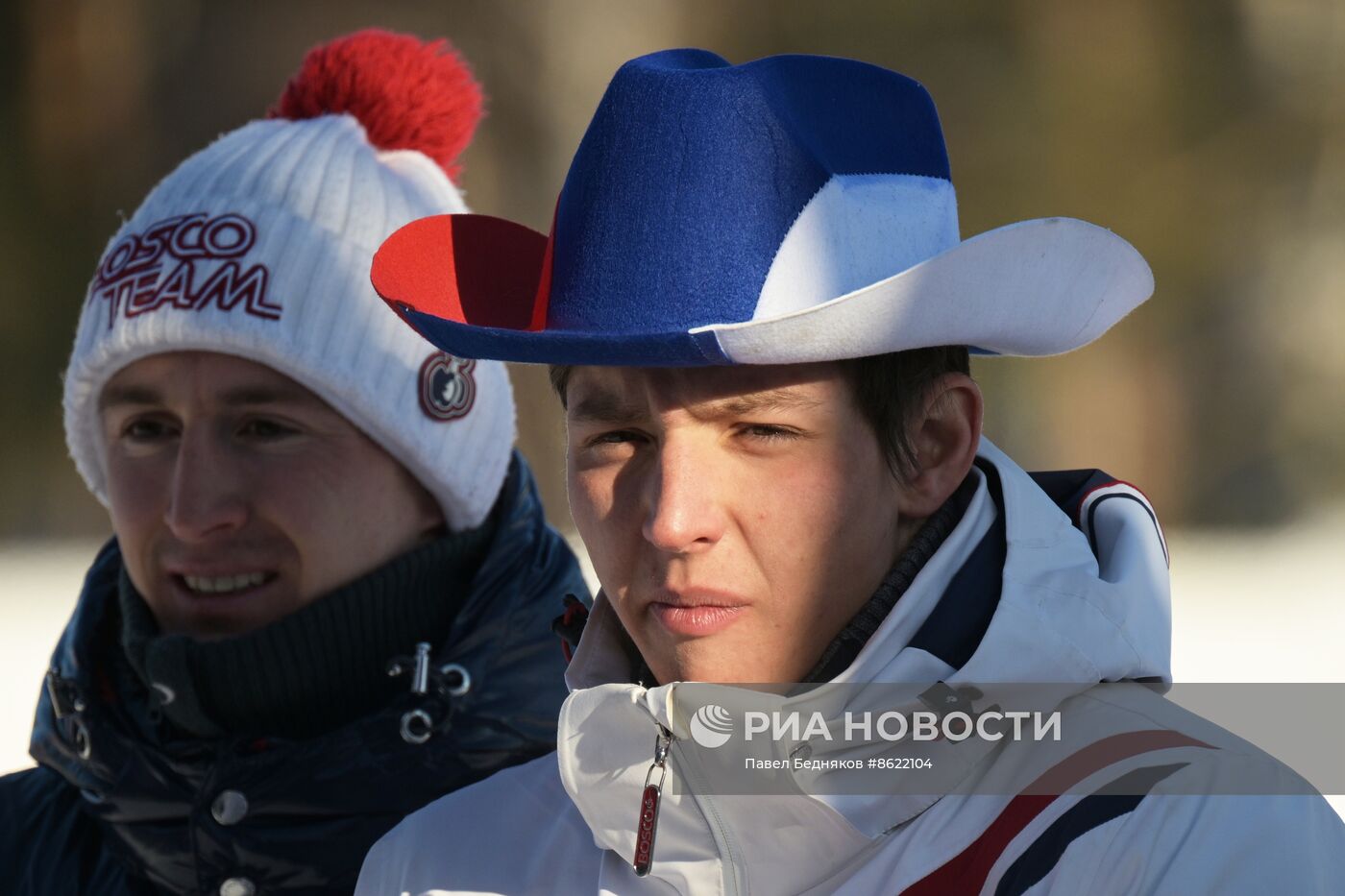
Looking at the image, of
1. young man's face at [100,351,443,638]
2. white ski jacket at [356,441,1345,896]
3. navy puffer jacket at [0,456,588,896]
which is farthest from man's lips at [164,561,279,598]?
white ski jacket at [356,441,1345,896]

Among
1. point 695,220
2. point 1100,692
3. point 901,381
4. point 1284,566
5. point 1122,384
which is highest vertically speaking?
point 1122,384

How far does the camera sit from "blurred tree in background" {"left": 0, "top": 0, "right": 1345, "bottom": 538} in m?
6.44

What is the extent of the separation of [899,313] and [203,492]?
1.21 metres

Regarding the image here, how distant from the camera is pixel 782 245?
149 centimetres

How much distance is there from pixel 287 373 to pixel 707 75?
3.40 feet

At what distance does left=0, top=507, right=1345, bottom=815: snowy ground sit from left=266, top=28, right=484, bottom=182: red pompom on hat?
3060mm

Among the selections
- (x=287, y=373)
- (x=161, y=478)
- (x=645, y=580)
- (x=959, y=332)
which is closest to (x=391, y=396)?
(x=287, y=373)

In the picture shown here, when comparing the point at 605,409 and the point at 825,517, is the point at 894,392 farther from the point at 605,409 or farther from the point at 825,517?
the point at 605,409

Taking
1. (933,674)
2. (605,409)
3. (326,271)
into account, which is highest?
(326,271)

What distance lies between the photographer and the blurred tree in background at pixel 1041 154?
6.44 metres

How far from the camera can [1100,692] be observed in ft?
4.70

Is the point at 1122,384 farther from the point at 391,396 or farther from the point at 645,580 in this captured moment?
the point at 645,580

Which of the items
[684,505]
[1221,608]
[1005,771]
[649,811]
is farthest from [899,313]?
[1221,608]

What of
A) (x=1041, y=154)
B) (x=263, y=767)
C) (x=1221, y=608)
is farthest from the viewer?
(x=1041, y=154)
